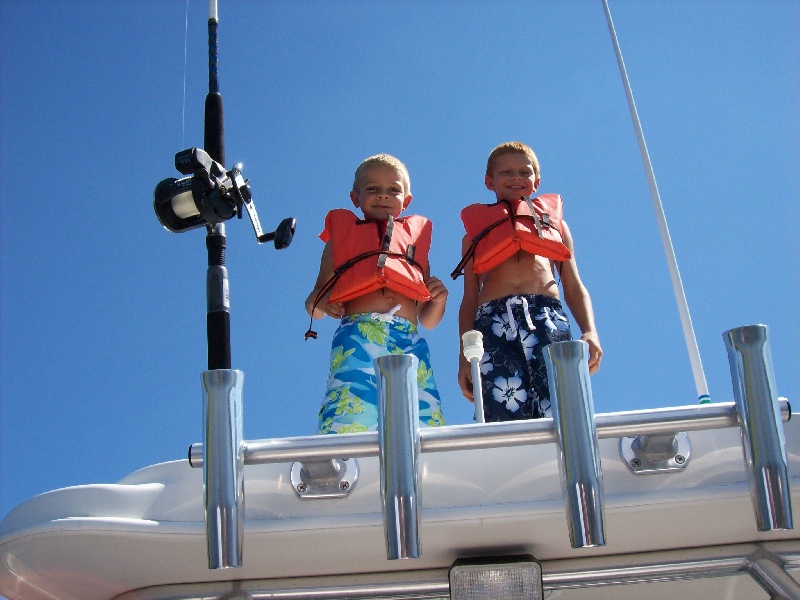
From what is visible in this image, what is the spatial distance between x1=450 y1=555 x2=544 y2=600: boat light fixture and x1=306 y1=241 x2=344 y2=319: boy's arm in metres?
1.67

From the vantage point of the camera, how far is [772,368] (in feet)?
4.13

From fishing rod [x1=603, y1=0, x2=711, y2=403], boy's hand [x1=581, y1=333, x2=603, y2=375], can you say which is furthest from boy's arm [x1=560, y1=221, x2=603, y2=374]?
fishing rod [x1=603, y1=0, x2=711, y2=403]

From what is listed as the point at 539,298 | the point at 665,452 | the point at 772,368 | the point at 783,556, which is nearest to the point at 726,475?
the point at 665,452

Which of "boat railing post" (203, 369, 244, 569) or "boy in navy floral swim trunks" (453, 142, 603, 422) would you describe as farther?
"boy in navy floral swim trunks" (453, 142, 603, 422)

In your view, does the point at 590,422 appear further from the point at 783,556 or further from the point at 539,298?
the point at 539,298

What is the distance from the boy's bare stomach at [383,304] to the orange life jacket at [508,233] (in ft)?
0.98

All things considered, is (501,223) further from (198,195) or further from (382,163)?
→ (198,195)

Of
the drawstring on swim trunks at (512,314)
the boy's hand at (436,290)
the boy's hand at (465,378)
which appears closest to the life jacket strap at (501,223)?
the boy's hand at (436,290)

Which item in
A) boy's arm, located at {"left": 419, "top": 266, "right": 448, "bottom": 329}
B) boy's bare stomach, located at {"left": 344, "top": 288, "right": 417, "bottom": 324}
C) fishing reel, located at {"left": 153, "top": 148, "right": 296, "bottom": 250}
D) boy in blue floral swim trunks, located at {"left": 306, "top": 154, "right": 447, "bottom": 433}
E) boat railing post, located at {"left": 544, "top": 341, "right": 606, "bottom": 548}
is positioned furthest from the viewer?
boy's arm, located at {"left": 419, "top": 266, "right": 448, "bottom": 329}

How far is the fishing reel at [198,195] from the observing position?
3029mm

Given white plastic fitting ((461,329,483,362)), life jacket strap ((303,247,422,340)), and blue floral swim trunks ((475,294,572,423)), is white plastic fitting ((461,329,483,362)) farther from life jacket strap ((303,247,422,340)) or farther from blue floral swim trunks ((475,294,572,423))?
life jacket strap ((303,247,422,340))

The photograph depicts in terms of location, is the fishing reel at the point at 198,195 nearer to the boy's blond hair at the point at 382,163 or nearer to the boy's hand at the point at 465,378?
the boy's blond hair at the point at 382,163

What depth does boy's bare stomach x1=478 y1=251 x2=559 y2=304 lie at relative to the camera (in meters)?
3.34

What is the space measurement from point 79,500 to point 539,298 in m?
2.04
